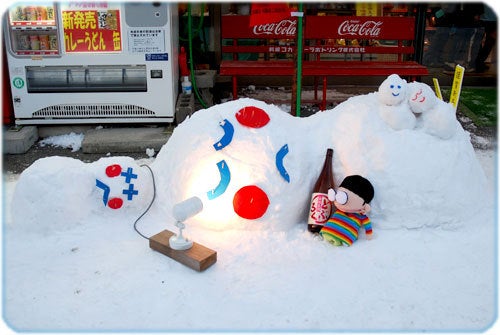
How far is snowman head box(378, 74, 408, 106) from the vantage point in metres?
3.93

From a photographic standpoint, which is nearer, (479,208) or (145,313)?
(145,313)

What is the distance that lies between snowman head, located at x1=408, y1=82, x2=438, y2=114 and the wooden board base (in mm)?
1975

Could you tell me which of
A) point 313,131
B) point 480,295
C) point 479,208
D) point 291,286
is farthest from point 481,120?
point 291,286

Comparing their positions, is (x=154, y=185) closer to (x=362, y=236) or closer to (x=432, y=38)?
(x=362, y=236)

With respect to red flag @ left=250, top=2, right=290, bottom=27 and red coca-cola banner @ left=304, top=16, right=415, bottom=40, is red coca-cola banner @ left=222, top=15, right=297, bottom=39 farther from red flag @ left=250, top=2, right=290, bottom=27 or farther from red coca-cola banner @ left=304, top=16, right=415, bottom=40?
red flag @ left=250, top=2, right=290, bottom=27

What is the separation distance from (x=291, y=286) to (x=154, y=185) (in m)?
1.50

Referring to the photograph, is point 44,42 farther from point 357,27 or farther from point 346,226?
point 357,27

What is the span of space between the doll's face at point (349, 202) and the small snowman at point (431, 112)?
0.87m

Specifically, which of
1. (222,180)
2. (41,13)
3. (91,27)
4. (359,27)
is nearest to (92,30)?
(91,27)

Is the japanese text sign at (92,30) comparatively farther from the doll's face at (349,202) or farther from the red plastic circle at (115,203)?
the doll's face at (349,202)

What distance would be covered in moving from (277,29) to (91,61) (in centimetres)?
315

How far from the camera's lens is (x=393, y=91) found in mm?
3932

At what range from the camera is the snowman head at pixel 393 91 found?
155 inches

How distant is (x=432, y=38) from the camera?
29.9 ft
